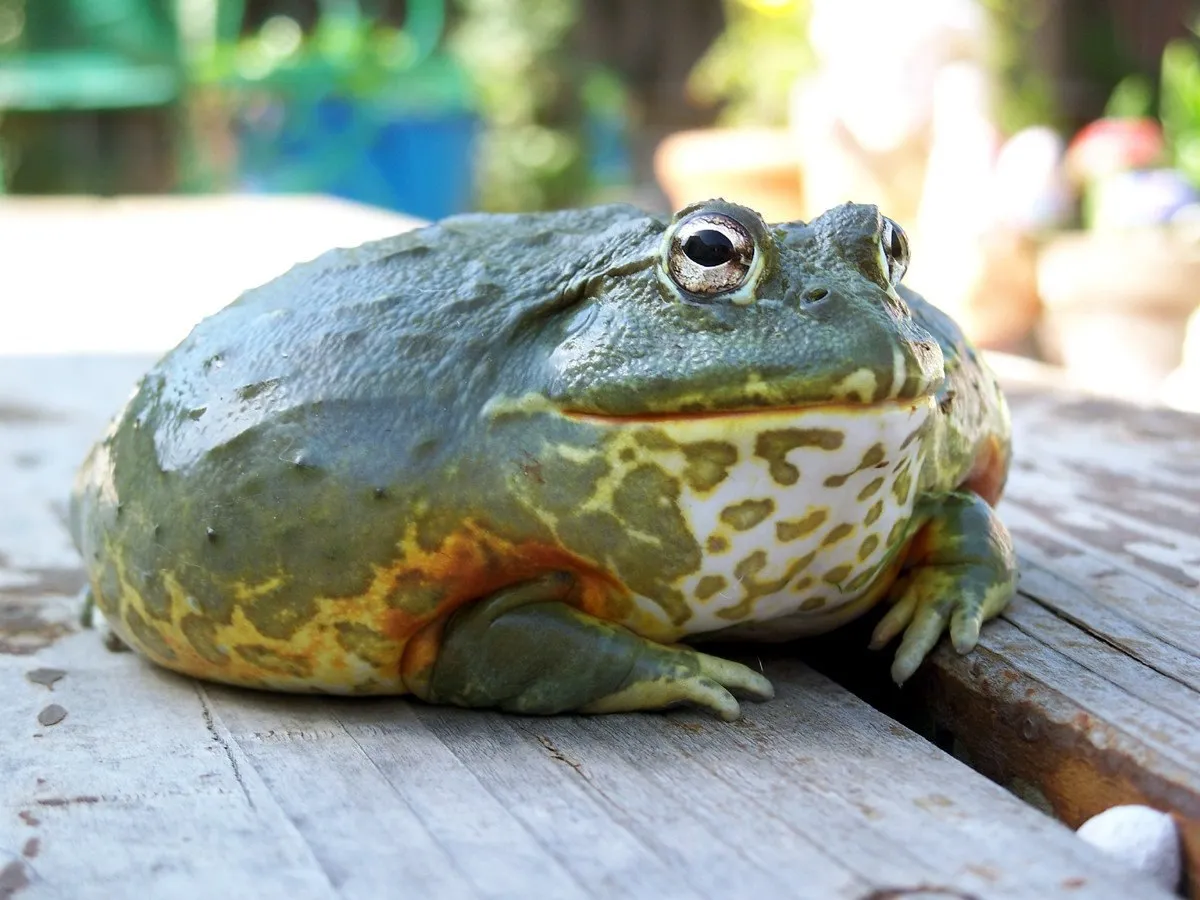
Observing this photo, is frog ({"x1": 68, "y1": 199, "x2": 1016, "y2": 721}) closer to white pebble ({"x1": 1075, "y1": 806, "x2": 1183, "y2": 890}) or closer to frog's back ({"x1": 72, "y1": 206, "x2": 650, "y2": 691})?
frog's back ({"x1": 72, "y1": 206, "x2": 650, "y2": 691})

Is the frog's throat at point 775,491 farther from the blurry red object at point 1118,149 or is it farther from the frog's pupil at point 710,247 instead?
the blurry red object at point 1118,149

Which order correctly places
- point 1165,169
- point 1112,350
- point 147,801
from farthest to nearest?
point 1165,169
point 1112,350
point 147,801

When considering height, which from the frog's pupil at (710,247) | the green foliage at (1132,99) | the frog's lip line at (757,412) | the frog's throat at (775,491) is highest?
the green foliage at (1132,99)

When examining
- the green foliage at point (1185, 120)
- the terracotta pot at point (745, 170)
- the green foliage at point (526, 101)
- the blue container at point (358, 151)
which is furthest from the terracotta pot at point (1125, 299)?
the green foliage at point (526, 101)

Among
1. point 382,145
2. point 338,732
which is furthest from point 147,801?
point 382,145

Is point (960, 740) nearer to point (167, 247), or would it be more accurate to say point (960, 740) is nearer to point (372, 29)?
point (167, 247)
